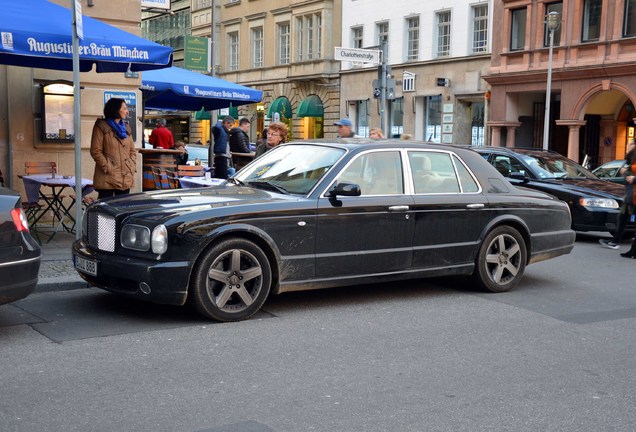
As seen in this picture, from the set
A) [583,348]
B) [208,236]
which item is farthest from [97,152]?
[583,348]

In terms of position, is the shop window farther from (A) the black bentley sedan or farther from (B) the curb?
(A) the black bentley sedan

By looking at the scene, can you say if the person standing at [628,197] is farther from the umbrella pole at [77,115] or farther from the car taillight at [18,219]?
the car taillight at [18,219]

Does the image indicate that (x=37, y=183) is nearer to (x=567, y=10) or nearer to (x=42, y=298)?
(x=42, y=298)

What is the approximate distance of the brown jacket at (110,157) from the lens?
10086 millimetres

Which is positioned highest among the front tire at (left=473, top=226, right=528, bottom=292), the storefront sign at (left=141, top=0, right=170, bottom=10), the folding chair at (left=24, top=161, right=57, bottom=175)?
the storefront sign at (left=141, top=0, right=170, bottom=10)

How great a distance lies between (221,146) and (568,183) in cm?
726

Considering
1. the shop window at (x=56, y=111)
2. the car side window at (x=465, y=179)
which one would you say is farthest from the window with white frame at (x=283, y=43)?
the car side window at (x=465, y=179)

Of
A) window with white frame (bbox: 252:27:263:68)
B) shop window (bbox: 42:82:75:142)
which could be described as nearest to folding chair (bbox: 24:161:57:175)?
shop window (bbox: 42:82:75:142)

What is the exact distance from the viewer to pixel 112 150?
33.4 feet

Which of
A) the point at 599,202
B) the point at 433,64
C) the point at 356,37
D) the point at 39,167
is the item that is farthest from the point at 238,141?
the point at 356,37

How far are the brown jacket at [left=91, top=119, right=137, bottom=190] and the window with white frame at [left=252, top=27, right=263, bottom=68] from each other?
41.4 meters

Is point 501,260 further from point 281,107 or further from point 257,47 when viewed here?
point 257,47

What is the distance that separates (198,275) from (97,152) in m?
3.83

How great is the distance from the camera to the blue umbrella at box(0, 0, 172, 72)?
30.5 ft
